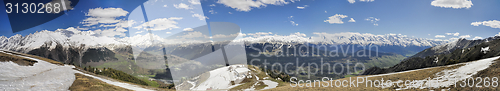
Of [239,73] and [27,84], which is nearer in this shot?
[27,84]

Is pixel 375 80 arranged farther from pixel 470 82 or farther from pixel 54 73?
pixel 54 73

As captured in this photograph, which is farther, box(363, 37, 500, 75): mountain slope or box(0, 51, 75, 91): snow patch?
box(363, 37, 500, 75): mountain slope

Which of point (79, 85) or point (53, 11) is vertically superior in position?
point (53, 11)

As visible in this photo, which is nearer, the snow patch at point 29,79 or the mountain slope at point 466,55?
the snow patch at point 29,79

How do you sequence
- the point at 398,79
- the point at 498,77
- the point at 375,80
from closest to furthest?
the point at 498,77
the point at 398,79
the point at 375,80

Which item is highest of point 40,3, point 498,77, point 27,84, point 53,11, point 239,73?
point 40,3

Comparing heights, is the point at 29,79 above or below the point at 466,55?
below

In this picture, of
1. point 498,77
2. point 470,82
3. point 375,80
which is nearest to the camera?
point 498,77

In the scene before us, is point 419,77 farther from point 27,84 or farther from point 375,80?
point 27,84

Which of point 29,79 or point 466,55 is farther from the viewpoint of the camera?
point 466,55

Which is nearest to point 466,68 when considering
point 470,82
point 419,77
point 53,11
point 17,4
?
point 419,77
